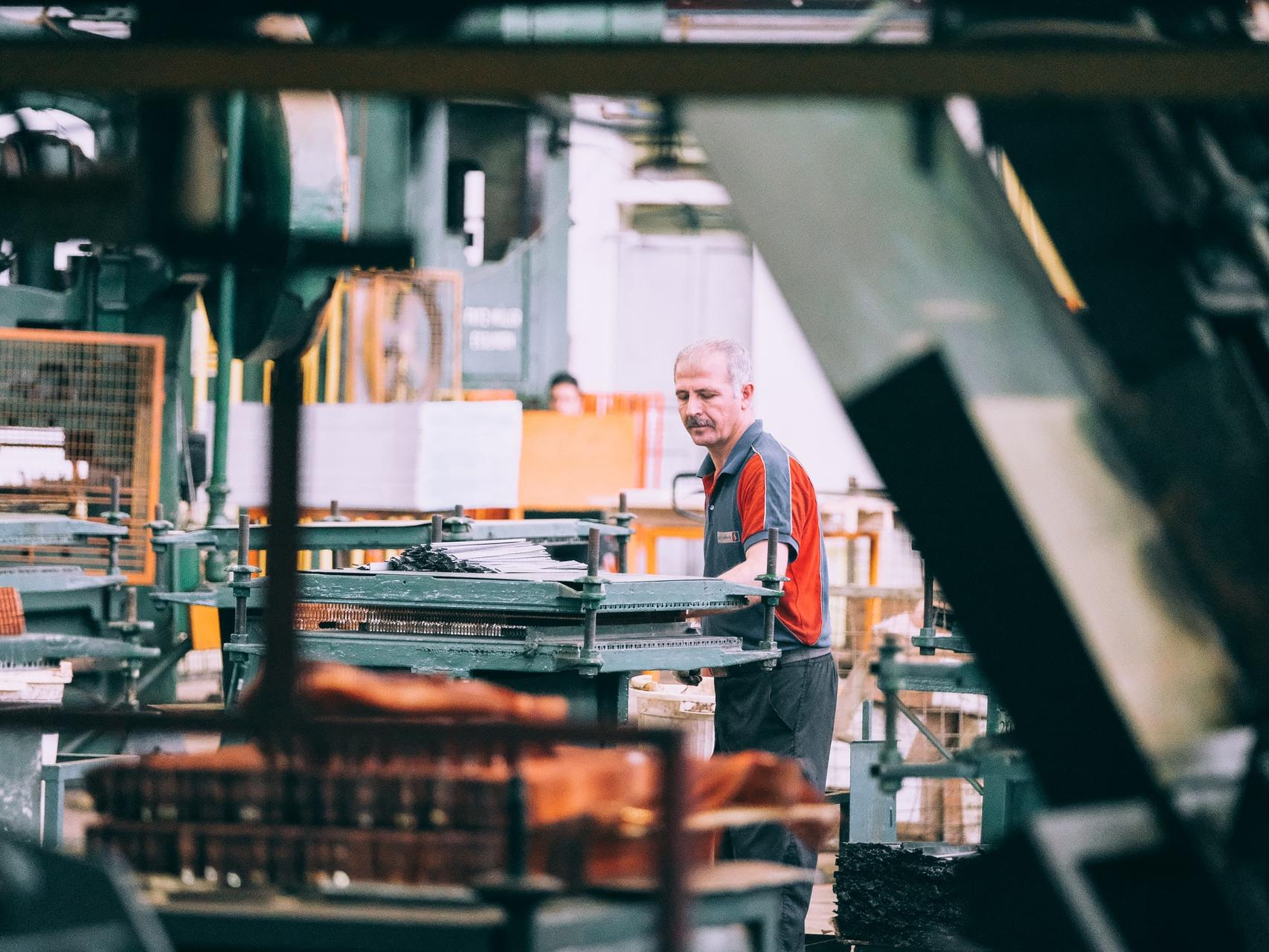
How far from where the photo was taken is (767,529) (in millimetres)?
4637

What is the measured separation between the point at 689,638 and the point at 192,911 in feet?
8.81

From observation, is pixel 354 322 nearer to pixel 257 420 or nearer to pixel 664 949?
pixel 257 420

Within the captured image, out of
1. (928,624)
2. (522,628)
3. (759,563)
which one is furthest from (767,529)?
(522,628)

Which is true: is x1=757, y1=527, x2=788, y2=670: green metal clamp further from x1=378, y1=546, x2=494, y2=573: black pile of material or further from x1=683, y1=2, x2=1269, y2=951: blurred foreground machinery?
x1=683, y1=2, x2=1269, y2=951: blurred foreground machinery

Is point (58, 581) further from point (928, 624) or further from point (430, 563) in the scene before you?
point (928, 624)

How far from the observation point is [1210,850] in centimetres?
190

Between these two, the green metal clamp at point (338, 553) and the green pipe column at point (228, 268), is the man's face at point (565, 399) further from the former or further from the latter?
the green metal clamp at point (338, 553)

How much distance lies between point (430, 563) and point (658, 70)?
9.28 ft

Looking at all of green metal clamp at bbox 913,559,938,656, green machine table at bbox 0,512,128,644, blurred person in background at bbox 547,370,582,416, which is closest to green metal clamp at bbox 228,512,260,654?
green machine table at bbox 0,512,128,644

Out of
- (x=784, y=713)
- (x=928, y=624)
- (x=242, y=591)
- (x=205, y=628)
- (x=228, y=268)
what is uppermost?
(x=228, y=268)

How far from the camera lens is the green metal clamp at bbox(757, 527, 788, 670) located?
14.8 feet

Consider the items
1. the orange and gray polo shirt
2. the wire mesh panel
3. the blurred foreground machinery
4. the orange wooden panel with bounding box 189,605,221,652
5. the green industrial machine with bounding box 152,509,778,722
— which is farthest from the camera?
the orange wooden panel with bounding box 189,605,221,652

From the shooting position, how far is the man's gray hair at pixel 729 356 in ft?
15.9

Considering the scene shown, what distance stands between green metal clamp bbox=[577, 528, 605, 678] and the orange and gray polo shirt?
0.68 meters
